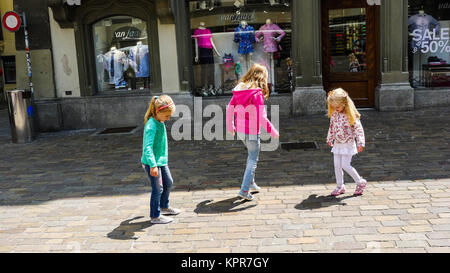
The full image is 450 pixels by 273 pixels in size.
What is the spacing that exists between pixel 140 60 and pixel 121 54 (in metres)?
0.56

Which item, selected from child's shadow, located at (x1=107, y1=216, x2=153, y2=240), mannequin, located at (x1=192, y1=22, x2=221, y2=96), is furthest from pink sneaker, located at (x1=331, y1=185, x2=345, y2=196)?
mannequin, located at (x1=192, y1=22, x2=221, y2=96)

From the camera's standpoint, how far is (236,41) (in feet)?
41.1

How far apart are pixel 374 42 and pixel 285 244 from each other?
8898 mm

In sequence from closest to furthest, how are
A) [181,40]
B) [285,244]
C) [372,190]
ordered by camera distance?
[285,244] → [372,190] → [181,40]

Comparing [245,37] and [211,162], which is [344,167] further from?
[245,37]

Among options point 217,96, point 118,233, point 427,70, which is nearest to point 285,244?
point 118,233

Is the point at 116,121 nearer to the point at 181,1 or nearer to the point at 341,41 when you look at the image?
the point at 181,1

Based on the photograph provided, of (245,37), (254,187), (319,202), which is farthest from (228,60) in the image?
(319,202)

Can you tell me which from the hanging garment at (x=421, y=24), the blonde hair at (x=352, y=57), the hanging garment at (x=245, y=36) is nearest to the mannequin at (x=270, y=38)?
the hanging garment at (x=245, y=36)

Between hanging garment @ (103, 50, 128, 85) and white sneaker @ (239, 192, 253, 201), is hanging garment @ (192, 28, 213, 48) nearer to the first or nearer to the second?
hanging garment @ (103, 50, 128, 85)

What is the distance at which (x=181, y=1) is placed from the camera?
11938mm

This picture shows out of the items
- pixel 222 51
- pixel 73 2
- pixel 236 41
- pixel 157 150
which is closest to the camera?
pixel 157 150

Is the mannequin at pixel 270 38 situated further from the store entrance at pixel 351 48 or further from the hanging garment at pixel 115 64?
the hanging garment at pixel 115 64

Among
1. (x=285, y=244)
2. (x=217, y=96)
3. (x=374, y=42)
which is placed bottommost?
(x=285, y=244)
